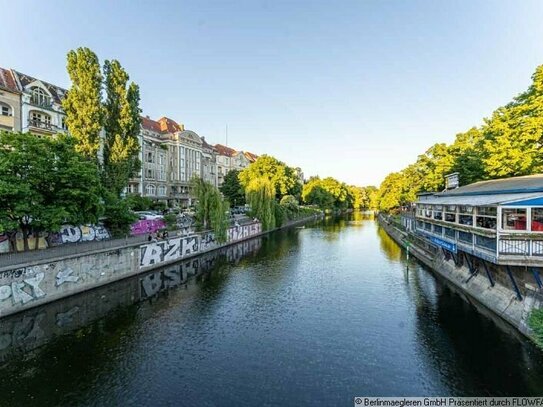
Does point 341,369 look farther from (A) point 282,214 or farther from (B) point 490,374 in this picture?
(A) point 282,214

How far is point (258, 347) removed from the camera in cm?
1579

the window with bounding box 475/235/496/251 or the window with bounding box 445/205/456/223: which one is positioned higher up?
the window with bounding box 445/205/456/223

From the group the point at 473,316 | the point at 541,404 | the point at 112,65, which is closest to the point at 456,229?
the point at 473,316

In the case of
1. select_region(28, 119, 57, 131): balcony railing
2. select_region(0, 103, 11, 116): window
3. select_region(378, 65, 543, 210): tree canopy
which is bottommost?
select_region(378, 65, 543, 210): tree canopy

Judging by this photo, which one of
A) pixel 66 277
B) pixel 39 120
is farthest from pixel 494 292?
pixel 39 120

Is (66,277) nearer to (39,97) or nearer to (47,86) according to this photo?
(39,97)

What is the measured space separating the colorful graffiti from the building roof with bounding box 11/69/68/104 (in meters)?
21.0

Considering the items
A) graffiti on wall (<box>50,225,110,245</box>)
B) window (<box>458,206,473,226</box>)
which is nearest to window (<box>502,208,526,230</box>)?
window (<box>458,206,473,226</box>)

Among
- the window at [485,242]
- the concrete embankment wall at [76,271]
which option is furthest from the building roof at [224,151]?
the window at [485,242]

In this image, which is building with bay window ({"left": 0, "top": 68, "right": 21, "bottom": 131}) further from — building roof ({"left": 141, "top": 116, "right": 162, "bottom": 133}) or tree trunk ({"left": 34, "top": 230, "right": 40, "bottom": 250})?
building roof ({"left": 141, "top": 116, "right": 162, "bottom": 133})

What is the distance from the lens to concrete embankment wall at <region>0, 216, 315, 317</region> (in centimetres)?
1841

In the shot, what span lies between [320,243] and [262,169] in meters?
31.1

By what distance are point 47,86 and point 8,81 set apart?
20.6ft

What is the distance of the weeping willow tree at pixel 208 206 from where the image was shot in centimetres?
3969
